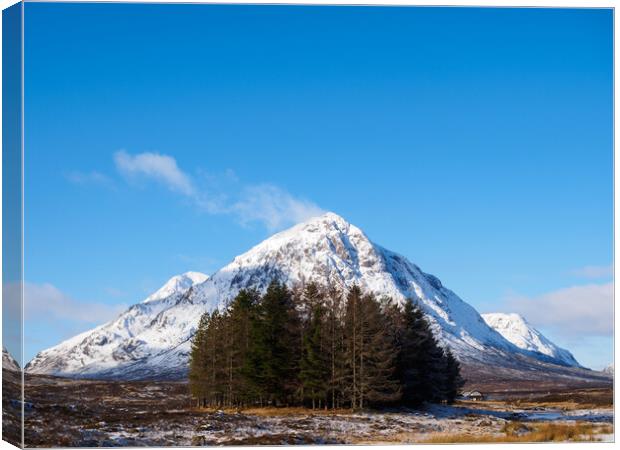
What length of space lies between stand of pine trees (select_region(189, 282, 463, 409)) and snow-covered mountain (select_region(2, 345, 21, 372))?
81.5 feet

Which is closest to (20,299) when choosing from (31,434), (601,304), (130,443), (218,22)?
→ (31,434)

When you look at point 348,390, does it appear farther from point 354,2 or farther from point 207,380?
point 354,2

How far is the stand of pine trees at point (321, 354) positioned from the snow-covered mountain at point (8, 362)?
81.5 ft

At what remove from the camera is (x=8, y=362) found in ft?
93.8

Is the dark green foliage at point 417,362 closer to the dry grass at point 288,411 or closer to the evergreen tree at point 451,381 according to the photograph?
the dry grass at point 288,411

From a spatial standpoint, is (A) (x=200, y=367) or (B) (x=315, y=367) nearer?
(B) (x=315, y=367)

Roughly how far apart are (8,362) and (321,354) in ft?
86.4

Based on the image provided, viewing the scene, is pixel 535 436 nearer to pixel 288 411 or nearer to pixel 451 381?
pixel 288 411

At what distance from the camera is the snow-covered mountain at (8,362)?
28.2 meters

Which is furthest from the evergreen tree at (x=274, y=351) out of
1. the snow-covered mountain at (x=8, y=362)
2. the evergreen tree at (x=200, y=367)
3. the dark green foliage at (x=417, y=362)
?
the snow-covered mountain at (x=8, y=362)

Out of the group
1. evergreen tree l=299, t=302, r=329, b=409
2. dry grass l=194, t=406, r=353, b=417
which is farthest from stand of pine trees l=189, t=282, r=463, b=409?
dry grass l=194, t=406, r=353, b=417

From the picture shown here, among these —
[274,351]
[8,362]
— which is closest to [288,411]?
[274,351]

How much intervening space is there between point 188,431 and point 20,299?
1059cm

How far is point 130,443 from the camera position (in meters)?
31.0
